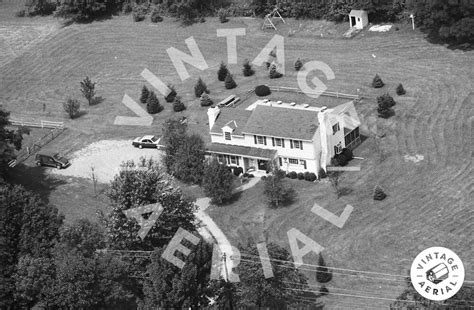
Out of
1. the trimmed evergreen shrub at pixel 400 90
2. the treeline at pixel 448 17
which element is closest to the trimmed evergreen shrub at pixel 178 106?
the trimmed evergreen shrub at pixel 400 90

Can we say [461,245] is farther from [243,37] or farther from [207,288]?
[243,37]

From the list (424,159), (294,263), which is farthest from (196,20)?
(294,263)

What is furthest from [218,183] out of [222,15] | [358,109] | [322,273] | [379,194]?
[222,15]

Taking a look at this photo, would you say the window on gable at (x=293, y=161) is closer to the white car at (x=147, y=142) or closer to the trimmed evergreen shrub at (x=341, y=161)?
the trimmed evergreen shrub at (x=341, y=161)

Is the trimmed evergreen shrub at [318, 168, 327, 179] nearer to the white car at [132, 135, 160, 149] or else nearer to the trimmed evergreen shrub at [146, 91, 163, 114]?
the white car at [132, 135, 160, 149]

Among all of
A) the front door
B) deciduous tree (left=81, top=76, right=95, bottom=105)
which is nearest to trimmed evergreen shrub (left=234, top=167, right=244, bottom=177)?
the front door

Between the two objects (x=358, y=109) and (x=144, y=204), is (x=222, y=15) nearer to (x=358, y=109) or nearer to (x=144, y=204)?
(x=358, y=109)
